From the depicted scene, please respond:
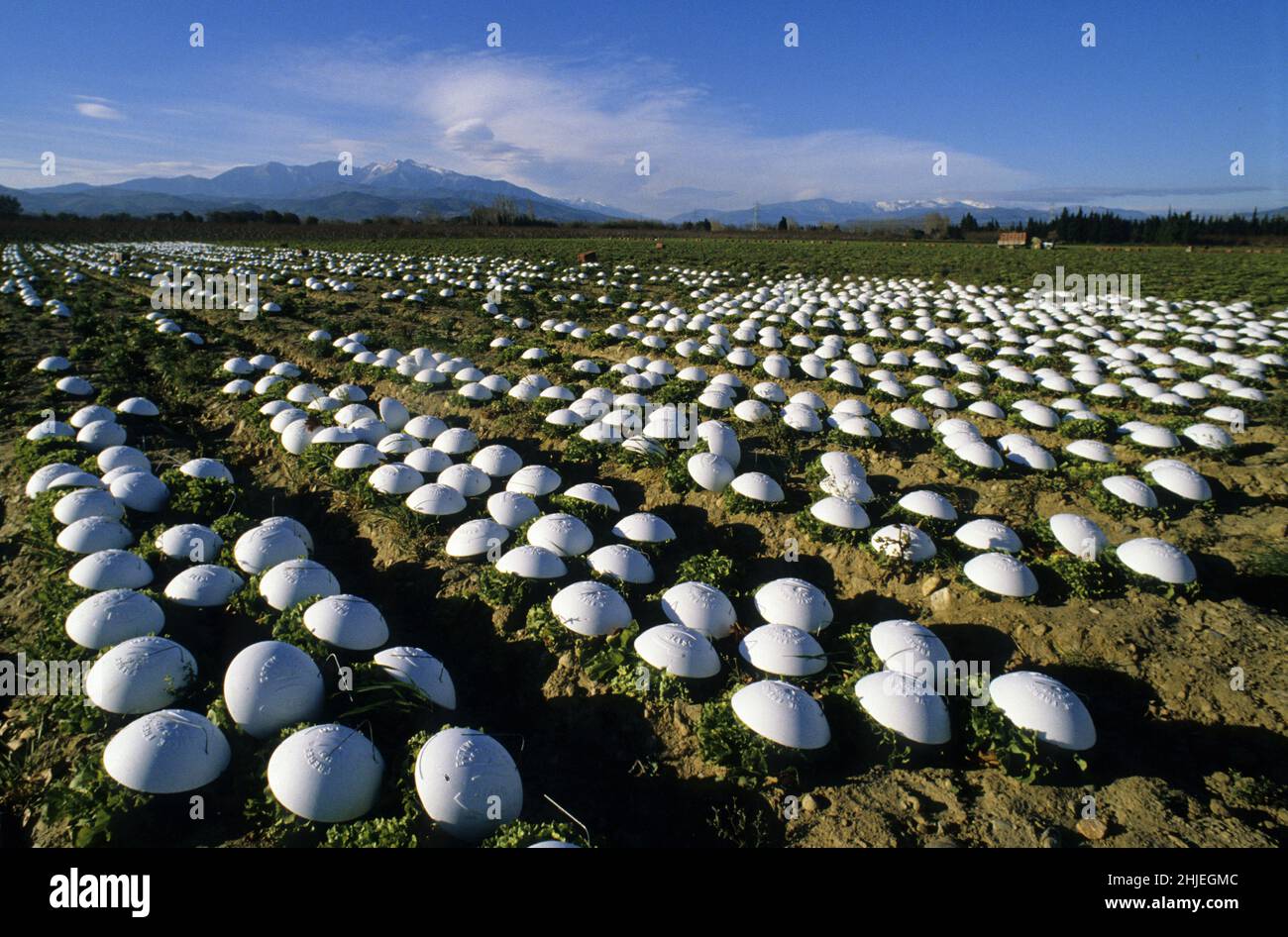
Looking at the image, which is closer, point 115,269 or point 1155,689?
point 1155,689

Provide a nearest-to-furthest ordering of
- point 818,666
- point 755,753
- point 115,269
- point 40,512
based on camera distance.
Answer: point 755,753, point 818,666, point 40,512, point 115,269

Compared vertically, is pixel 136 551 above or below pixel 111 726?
above

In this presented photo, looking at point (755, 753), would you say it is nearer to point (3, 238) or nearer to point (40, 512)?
point (40, 512)

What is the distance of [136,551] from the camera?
8.22 metres

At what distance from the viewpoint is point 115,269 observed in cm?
3900

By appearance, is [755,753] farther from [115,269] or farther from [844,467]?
[115,269]

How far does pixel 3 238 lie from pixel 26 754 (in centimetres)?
9061

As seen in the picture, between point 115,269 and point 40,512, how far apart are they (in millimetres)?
41144
